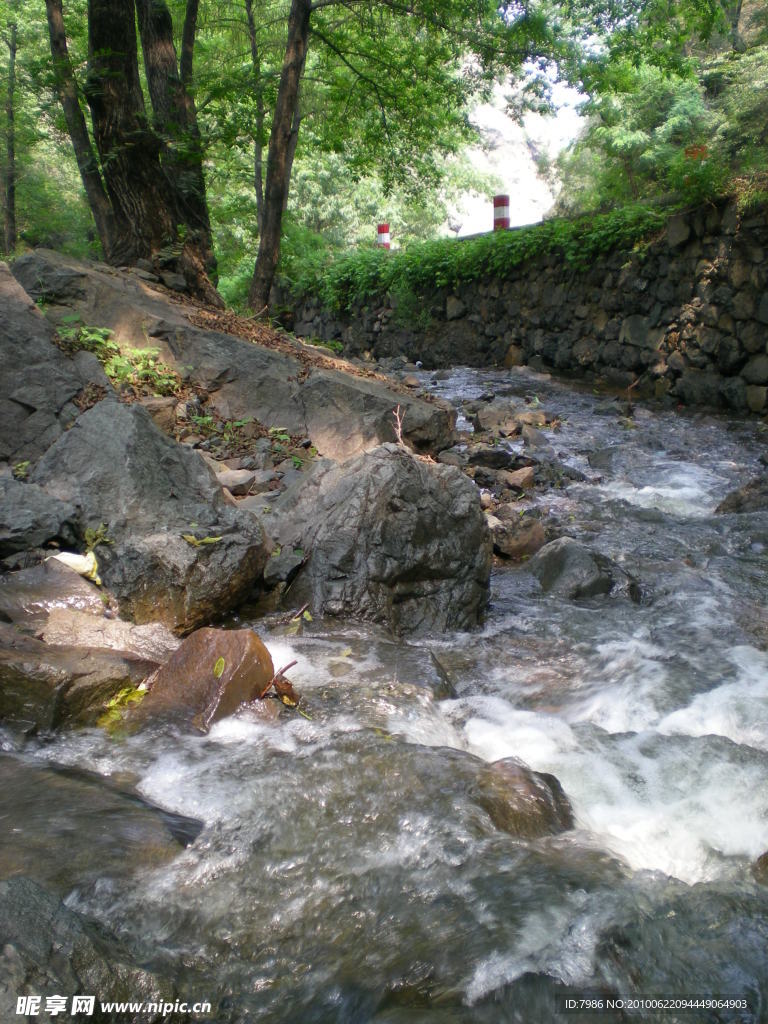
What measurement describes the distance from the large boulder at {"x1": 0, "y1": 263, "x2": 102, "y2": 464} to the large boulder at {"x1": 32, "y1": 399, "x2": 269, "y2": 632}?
0.76 meters

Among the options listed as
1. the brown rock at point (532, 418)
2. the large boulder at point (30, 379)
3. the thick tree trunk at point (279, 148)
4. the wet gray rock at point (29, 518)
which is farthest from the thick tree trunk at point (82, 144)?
the wet gray rock at point (29, 518)

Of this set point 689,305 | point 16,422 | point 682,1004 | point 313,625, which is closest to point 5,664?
point 313,625

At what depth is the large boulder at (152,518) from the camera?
13.0 ft

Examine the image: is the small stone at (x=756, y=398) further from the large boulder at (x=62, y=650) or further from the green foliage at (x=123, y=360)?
the large boulder at (x=62, y=650)

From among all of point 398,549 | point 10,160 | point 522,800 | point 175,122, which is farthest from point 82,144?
point 522,800

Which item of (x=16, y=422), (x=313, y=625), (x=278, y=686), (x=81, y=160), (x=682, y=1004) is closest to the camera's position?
(x=682, y=1004)

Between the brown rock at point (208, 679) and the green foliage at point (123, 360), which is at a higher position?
the green foliage at point (123, 360)

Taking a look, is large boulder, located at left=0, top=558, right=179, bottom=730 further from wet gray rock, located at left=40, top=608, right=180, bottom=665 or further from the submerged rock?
the submerged rock

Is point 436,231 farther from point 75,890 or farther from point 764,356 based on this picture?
point 75,890

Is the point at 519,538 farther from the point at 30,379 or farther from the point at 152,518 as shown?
the point at 30,379

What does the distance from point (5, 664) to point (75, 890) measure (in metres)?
1.26

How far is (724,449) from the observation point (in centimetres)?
836

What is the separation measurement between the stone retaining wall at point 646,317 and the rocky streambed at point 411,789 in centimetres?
503

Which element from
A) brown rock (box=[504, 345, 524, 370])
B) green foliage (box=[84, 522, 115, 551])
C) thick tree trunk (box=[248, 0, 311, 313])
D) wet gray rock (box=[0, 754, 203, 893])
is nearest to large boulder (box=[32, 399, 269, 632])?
green foliage (box=[84, 522, 115, 551])
